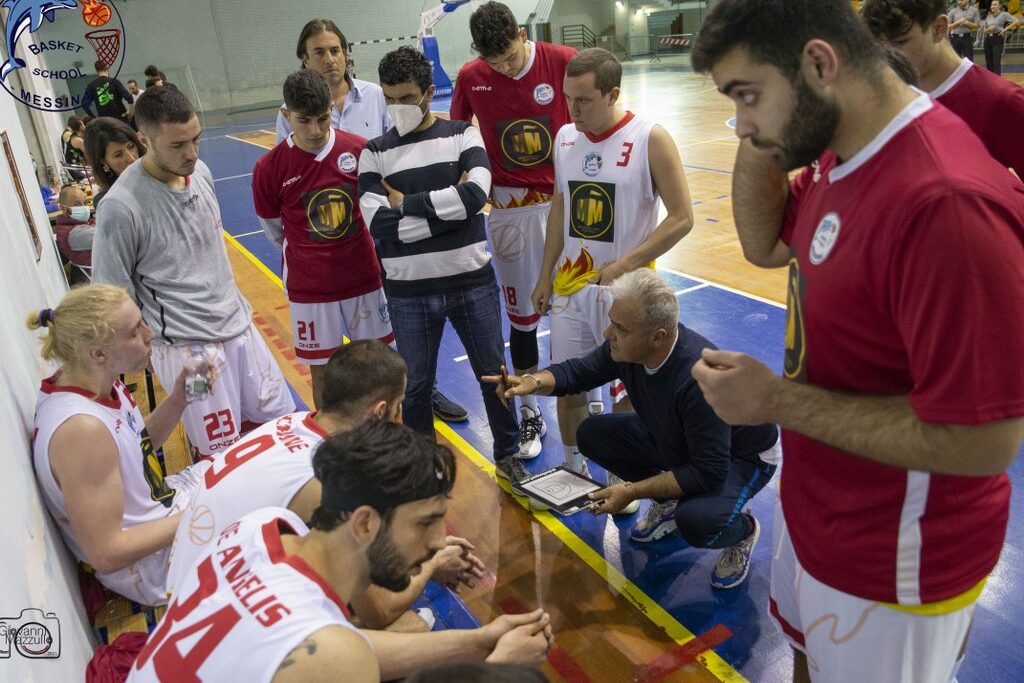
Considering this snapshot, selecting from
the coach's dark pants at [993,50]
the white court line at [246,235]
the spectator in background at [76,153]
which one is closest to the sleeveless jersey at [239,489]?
the white court line at [246,235]

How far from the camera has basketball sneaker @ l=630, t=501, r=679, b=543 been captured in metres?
3.93

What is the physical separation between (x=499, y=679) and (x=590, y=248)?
3.21 meters

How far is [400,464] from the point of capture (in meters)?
1.97

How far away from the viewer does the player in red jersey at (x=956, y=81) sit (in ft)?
10.1

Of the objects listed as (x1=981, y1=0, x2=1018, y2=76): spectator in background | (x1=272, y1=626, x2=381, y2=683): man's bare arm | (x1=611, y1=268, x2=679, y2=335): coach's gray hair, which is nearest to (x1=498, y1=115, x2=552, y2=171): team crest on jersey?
(x1=611, y1=268, x2=679, y2=335): coach's gray hair

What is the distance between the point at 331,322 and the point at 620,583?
2443mm

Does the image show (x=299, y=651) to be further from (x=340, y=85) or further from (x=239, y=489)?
(x=340, y=85)

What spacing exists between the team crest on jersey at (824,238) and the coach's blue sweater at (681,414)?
158cm

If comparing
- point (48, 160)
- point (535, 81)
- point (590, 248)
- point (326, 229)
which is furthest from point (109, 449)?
point (48, 160)

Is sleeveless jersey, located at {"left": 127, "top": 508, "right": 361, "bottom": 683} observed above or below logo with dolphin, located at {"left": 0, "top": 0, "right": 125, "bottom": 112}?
below

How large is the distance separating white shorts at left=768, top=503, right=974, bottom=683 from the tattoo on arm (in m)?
1.28

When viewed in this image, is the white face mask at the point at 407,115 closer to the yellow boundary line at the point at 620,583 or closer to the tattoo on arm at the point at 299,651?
the yellow boundary line at the point at 620,583

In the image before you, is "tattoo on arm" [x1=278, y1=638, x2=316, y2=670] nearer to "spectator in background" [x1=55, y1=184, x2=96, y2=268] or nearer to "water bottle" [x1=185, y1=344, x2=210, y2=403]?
"water bottle" [x1=185, y1=344, x2=210, y2=403]

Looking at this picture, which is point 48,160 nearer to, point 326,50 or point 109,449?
point 326,50
